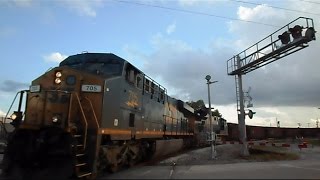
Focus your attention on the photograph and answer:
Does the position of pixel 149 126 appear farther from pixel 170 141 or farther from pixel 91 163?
pixel 91 163

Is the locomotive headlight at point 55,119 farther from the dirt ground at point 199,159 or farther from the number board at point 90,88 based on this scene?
the dirt ground at point 199,159

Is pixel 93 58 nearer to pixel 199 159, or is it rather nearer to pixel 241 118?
pixel 199 159

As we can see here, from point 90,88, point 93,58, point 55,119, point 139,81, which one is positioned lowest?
point 55,119

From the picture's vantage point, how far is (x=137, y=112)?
602 inches

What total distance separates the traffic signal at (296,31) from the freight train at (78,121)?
27.9 ft

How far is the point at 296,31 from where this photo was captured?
18609 millimetres

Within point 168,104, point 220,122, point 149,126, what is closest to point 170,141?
point 168,104

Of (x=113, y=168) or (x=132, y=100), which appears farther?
(x=132, y=100)

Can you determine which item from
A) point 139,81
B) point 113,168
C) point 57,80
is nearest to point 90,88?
point 57,80

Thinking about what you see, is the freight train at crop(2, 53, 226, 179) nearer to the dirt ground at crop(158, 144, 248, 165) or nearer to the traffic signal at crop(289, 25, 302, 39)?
the dirt ground at crop(158, 144, 248, 165)

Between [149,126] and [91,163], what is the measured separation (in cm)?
654

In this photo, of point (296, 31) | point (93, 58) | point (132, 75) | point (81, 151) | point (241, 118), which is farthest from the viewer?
point (241, 118)

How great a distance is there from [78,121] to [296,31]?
1234cm

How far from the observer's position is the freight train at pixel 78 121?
10594mm
